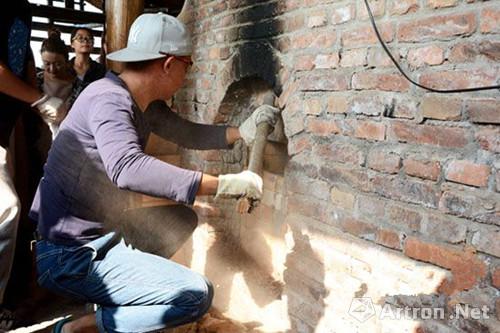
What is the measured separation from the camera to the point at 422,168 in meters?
1.67

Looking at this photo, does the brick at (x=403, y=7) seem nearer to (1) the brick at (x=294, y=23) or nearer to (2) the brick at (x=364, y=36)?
(2) the brick at (x=364, y=36)

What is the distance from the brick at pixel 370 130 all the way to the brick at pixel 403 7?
17.4 inches

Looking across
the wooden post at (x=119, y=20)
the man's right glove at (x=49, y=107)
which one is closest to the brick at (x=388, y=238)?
the man's right glove at (x=49, y=107)

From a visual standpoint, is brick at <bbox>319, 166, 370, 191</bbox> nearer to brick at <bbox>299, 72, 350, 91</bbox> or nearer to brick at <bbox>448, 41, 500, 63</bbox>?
brick at <bbox>299, 72, 350, 91</bbox>

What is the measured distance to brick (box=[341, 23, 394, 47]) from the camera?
1.79 metres

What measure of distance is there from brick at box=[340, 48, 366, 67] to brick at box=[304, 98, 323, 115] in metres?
0.22

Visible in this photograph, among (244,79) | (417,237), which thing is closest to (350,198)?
(417,237)

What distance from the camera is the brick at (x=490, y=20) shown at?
145 cm

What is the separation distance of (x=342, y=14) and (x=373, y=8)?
17cm

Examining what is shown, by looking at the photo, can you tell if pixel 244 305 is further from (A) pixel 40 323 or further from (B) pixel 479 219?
(B) pixel 479 219

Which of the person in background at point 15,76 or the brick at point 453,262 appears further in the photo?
the person in background at point 15,76

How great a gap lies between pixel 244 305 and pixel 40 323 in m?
1.36

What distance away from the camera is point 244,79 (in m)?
2.75

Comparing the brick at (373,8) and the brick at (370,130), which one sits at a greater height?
the brick at (373,8)
